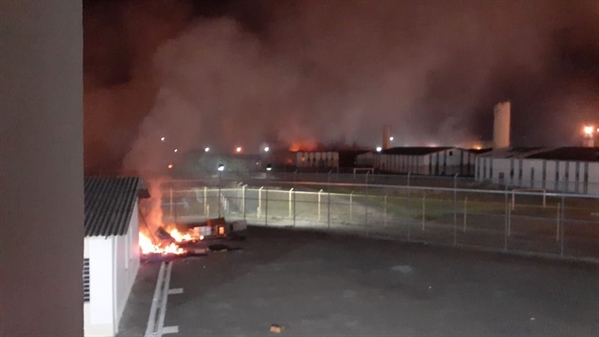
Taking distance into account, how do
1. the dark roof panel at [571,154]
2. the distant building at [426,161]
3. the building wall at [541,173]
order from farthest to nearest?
the distant building at [426,161]
the dark roof panel at [571,154]
the building wall at [541,173]

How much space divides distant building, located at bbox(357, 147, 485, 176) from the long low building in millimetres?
5331

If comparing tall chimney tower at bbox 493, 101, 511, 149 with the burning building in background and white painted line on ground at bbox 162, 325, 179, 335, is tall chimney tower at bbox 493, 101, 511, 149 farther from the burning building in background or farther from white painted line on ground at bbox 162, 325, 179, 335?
white painted line on ground at bbox 162, 325, 179, 335

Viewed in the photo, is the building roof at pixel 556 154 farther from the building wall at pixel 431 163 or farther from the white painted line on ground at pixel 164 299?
the white painted line on ground at pixel 164 299

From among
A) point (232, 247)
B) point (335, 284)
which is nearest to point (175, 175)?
point (232, 247)

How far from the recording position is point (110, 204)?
10.1 m

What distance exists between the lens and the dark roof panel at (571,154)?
2808 cm

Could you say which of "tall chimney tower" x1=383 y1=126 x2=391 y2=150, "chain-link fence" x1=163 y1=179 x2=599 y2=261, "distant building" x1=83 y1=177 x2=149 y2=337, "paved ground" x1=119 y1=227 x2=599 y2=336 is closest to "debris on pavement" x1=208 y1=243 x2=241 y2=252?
"paved ground" x1=119 y1=227 x2=599 y2=336

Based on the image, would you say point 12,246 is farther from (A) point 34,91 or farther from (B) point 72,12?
(B) point 72,12

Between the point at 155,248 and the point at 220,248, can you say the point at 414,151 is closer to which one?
the point at 220,248

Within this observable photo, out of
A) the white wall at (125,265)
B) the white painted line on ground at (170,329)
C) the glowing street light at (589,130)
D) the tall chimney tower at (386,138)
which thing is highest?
the glowing street light at (589,130)

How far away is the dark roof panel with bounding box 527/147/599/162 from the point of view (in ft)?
92.1

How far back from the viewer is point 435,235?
17875 millimetres

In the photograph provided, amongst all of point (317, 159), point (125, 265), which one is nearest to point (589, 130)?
point (317, 159)

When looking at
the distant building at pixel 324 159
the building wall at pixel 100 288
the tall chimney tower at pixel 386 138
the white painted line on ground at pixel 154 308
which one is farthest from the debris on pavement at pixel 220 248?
the tall chimney tower at pixel 386 138
